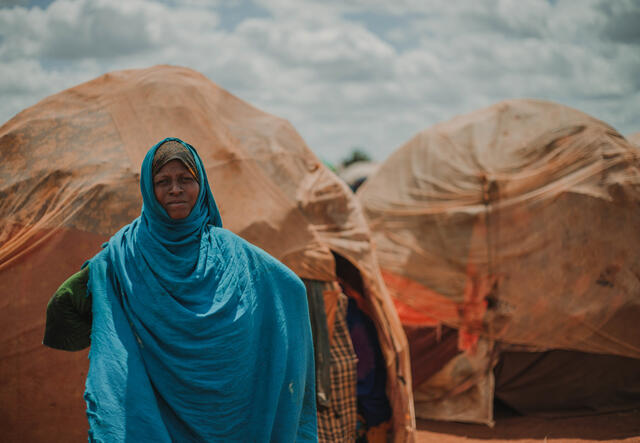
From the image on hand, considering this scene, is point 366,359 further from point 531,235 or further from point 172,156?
point 172,156

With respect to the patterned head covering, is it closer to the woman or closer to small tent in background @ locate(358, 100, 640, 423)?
the woman

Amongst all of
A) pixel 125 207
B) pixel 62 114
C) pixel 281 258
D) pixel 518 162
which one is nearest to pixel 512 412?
pixel 518 162

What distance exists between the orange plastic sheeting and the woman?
12.4 feet

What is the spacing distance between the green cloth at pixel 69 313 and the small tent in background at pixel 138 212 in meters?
1.21

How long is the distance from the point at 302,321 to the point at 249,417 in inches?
15.0

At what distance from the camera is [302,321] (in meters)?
2.17

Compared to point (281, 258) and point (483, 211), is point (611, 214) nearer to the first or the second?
point (483, 211)

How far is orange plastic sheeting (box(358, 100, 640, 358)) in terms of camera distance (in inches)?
211

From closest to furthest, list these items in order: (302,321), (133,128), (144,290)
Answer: (144,290), (302,321), (133,128)

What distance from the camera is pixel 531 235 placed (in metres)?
5.51

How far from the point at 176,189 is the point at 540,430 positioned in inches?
180

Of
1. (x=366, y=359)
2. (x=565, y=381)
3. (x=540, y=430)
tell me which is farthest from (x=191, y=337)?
(x=565, y=381)

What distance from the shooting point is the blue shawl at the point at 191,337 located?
1861 mm

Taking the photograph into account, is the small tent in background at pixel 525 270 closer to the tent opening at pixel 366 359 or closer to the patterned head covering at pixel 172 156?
the tent opening at pixel 366 359
